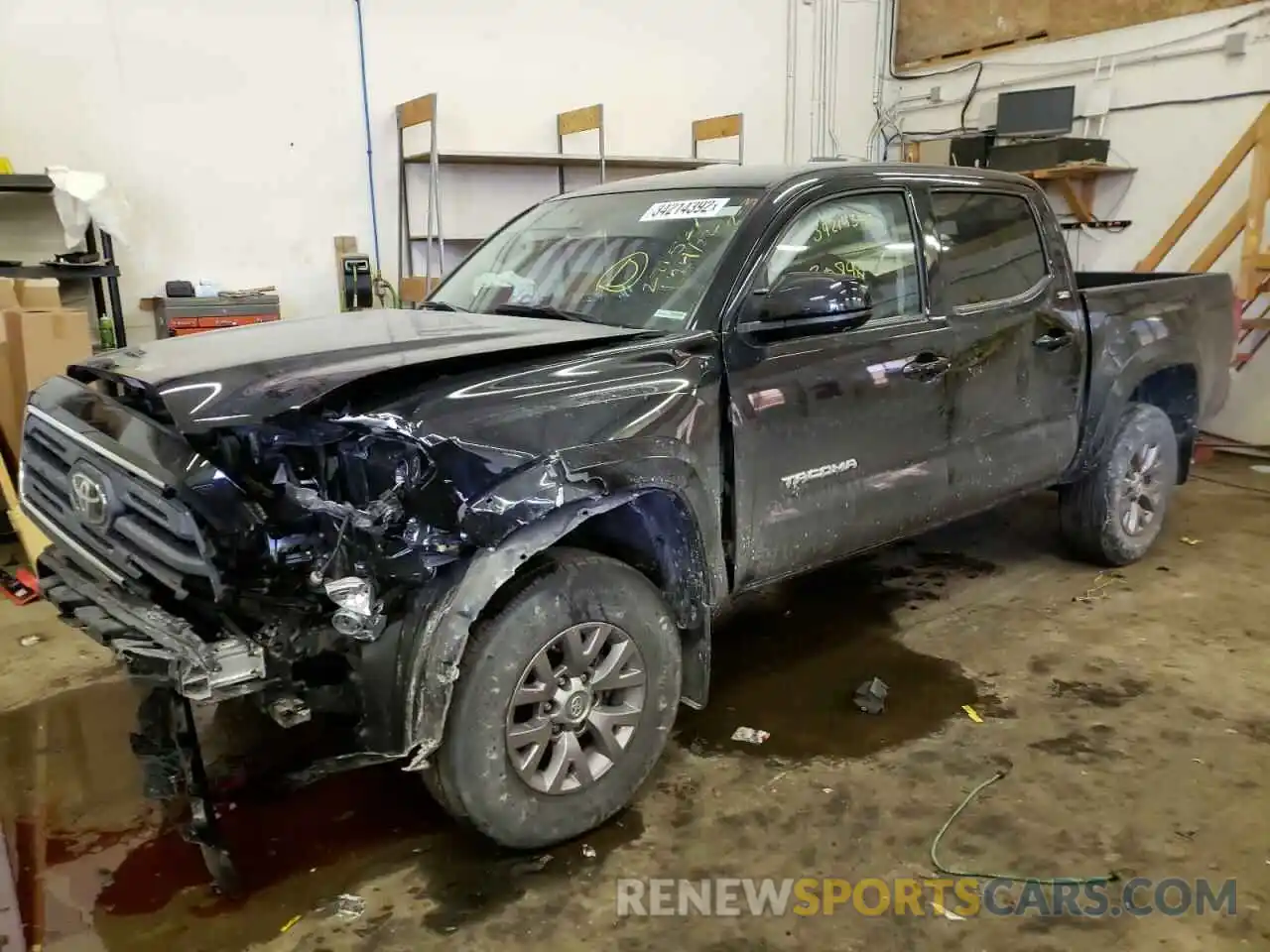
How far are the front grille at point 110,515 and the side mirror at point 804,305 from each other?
1.50m

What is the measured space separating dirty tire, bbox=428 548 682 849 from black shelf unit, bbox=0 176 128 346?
13.5 ft

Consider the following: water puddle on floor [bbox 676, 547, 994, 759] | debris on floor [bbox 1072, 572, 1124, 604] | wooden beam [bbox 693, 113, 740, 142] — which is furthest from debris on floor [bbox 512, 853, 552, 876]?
wooden beam [bbox 693, 113, 740, 142]

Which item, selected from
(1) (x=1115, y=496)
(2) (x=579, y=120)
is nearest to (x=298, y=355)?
(1) (x=1115, y=496)

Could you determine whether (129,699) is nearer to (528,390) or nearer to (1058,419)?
(528,390)

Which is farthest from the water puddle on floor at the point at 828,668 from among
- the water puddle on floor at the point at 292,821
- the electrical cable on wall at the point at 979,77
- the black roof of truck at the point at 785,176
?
the electrical cable on wall at the point at 979,77

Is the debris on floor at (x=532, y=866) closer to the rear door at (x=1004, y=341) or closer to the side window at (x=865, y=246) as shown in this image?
the side window at (x=865, y=246)

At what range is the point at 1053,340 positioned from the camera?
367cm

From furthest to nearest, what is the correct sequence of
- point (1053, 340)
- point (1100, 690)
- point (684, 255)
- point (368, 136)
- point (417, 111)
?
point (368, 136) → point (417, 111) → point (1053, 340) → point (1100, 690) → point (684, 255)

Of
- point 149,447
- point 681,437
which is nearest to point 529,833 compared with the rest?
point 681,437

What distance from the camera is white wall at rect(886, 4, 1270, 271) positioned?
642cm

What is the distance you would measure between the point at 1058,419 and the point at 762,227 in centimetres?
166

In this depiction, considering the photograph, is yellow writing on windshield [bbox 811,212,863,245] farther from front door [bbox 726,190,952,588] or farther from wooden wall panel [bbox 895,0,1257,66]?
wooden wall panel [bbox 895,0,1257,66]

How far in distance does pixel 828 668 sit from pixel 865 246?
1.48 metres

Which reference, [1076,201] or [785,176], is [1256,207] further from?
[785,176]
